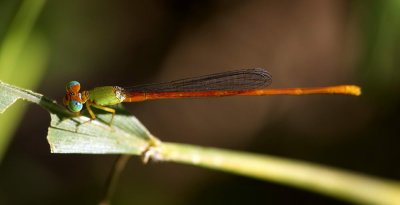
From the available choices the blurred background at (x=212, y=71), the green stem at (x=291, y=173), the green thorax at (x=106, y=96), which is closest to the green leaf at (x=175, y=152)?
the green stem at (x=291, y=173)

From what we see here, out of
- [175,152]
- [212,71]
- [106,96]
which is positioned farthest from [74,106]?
[212,71]

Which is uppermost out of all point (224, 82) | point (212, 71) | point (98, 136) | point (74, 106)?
point (212, 71)

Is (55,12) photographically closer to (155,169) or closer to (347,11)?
(155,169)

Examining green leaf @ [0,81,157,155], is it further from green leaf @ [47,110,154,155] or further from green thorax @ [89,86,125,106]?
green thorax @ [89,86,125,106]

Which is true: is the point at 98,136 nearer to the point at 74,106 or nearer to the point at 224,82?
the point at 74,106

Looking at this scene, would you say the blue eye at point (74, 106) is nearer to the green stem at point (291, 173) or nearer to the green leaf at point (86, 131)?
the green leaf at point (86, 131)

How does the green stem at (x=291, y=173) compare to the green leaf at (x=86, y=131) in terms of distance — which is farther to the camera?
the green stem at (x=291, y=173)
